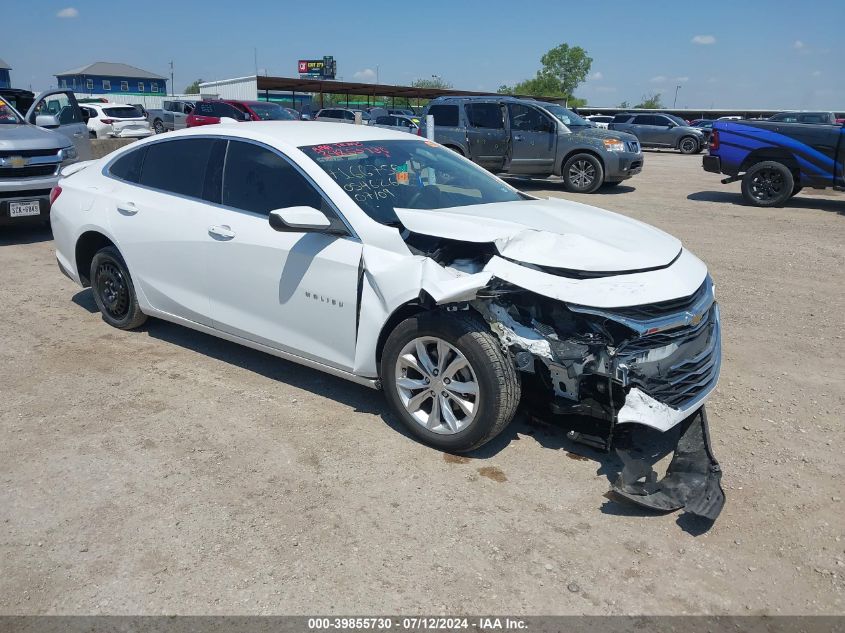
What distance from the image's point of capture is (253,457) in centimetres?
376

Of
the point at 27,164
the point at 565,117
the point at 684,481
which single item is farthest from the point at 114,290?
the point at 565,117

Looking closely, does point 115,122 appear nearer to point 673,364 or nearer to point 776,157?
point 776,157

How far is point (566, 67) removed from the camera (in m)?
98.8

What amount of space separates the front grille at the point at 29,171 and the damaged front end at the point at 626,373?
7.63 m

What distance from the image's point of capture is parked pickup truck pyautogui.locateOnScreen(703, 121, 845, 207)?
457 inches

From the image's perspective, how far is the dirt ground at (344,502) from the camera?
9.08 ft

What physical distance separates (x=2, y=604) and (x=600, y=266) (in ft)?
9.86

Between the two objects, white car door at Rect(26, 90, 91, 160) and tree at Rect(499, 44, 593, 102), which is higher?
tree at Rect(499, 44, 593, 102)

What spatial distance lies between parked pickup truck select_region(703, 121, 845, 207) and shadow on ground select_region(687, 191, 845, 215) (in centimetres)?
61

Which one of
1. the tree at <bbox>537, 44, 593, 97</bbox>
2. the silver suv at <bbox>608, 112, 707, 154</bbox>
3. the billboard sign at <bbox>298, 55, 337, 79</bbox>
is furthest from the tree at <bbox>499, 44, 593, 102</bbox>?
the silver suv at <bbox>608, 112, 707, 154</bbox>

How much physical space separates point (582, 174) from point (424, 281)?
39.1ft

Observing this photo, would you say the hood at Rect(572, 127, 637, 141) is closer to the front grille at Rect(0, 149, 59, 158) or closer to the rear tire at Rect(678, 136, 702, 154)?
the front grille at Rect(0, 149, 59, 158)

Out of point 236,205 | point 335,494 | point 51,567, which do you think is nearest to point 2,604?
point 51,567

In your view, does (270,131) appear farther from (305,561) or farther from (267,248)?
(305,561)
